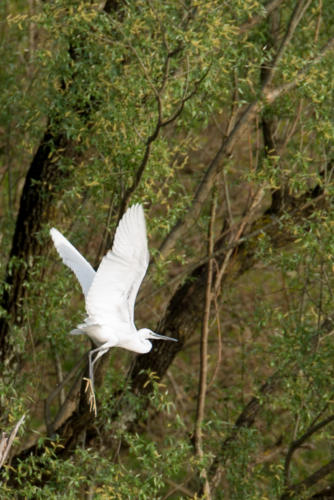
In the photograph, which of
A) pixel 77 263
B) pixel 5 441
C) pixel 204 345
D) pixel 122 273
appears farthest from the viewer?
pixel 204 345

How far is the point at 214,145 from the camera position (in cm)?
1067

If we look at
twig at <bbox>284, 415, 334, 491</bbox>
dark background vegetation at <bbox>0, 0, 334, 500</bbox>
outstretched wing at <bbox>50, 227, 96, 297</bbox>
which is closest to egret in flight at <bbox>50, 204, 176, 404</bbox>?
outstretched wing at <bbox>50, 227, 96, 297</bbox>

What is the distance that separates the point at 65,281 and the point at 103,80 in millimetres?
1531

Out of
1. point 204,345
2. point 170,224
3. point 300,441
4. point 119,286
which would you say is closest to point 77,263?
point 119,286

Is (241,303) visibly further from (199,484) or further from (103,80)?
(103,80)

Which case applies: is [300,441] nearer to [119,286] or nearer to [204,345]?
[204,345]

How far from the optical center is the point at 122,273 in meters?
4.94

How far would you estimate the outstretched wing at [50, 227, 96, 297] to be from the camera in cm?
568

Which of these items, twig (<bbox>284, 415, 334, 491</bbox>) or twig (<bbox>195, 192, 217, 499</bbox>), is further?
twig (<bbox>195, 192, 217, 499</bbox>)

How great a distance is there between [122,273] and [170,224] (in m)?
1.84

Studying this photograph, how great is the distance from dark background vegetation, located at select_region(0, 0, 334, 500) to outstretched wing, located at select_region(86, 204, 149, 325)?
954 millimetres

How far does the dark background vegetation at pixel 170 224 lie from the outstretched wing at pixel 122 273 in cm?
95

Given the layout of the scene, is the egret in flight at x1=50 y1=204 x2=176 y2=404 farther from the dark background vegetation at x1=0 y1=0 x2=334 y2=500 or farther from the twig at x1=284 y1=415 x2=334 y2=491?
the twig at x1=284 y1=415 x2=334 y2=491

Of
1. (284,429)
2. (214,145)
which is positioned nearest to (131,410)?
(284,429)
